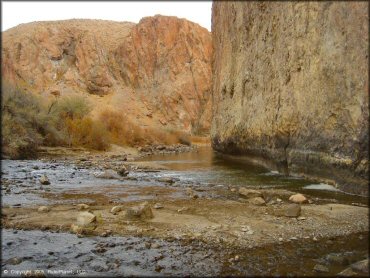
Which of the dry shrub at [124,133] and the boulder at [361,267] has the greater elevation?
the boulder at [361,267]

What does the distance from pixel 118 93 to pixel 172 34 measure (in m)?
15.0

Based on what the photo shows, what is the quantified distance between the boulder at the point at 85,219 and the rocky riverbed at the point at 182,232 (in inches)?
0.8

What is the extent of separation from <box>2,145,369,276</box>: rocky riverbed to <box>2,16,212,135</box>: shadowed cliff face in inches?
1851

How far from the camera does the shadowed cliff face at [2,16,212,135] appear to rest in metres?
59.2

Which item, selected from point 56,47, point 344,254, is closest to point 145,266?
point 344,254

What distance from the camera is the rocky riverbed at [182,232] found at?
547 centimetres

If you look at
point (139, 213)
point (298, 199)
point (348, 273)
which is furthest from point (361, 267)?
point (298, 199)

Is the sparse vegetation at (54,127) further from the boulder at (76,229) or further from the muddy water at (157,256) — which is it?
the muddy water at (157,256)

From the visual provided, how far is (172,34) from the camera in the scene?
67562 millimetres

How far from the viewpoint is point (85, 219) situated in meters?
7.32

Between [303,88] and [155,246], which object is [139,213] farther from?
[303,88]

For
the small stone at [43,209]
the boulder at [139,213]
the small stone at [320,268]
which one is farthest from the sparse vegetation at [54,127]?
the small stone at [320,268]

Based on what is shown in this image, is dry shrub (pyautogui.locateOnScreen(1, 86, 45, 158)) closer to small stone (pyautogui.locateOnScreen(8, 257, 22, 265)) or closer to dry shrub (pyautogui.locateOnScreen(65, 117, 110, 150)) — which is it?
dry shrub (pyautogui.locateOnScreen(65, 117, 110, 150))

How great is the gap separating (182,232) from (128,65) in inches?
2401
